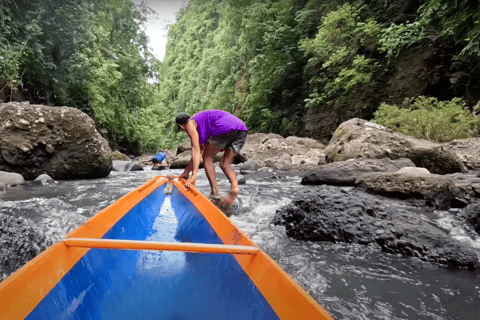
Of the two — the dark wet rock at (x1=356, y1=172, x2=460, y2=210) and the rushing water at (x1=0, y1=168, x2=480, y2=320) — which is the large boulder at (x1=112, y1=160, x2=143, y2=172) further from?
the dark wet rock at (x1=356, y1=172, x2=460, y2=210)

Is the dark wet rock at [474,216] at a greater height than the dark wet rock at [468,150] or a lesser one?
lesser

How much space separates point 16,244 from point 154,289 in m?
1.47

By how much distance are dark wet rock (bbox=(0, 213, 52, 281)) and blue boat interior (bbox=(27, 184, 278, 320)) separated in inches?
31.6

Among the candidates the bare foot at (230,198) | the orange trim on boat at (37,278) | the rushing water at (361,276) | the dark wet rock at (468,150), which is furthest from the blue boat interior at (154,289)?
the dark wet rock at (468,150)

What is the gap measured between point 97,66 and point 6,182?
10237 mm

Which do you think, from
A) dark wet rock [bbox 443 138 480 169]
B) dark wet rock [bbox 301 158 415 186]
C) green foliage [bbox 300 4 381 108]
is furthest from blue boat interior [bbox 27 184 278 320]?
green foliage [bbox 300 4 381 108]

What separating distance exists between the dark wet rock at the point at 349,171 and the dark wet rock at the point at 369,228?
2546 mm

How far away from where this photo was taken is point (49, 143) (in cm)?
659

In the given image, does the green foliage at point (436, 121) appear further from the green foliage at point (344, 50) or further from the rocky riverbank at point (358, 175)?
the green foliage at point (344, 50)

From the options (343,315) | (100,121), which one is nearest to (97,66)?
(100,121)

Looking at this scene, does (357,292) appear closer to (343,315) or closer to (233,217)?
(343,315)

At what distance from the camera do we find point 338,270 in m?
2.26

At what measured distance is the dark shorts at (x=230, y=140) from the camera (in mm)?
4000

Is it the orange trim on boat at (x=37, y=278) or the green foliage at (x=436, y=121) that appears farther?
the green foliage at (x=436, y=121)
